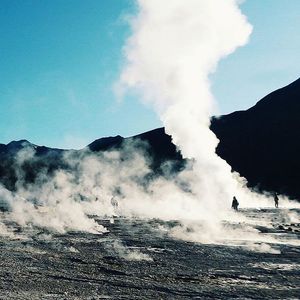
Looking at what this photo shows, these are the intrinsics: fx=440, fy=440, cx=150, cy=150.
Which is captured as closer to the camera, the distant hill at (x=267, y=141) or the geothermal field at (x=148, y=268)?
the geothermal field at (x=148, y=268)

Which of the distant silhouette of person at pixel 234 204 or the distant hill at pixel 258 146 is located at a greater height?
the distant hill at pixel 258 146

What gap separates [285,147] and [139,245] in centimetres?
10543

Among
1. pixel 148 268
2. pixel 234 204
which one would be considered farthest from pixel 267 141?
pixel 148 268

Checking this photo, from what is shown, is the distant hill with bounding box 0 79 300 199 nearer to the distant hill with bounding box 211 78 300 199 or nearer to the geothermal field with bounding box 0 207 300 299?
the distant hill with bounding box 211 78 300 199

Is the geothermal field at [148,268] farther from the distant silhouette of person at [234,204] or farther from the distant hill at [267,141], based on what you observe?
the distant hill at [267,141]

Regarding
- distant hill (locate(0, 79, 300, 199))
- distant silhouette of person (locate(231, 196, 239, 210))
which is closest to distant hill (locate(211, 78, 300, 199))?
distant hill (locate(0, 79, 300, 199))

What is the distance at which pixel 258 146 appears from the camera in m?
124

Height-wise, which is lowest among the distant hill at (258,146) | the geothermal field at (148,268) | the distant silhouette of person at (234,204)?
the geothermal field at (148,268)

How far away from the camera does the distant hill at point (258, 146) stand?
107750 mm

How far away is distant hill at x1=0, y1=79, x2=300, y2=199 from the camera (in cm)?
10775

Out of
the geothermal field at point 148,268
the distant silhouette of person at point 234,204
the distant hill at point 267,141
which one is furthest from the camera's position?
the distant hill at point 267,141

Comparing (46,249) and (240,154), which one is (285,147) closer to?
(240,154)

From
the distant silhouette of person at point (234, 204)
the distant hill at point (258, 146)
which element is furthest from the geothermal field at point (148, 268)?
the distant hill at point (258, 146)

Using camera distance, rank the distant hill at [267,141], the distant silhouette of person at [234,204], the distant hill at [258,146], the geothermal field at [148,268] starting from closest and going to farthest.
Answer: the geothermal field at [148,268], the distant silhouette of person at [234,204], the distant hill at [267,141], the distant hill at [258,146]
